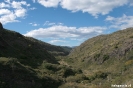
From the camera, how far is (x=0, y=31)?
120ft

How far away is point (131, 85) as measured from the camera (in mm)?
13531

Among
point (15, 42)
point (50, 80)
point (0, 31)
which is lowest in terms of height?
point (50, 80)

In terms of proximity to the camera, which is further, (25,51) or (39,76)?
(25,51)

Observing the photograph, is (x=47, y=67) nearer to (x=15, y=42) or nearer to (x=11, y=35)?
(x=15, y=42)

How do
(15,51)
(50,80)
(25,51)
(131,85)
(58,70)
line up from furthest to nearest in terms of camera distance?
(25,51)
(15,51)
(58,70)
(50,80)
(131,85)

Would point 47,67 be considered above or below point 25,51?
below

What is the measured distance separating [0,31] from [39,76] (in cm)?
1928

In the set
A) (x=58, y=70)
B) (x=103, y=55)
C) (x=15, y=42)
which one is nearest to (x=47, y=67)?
(x=58, y=70)

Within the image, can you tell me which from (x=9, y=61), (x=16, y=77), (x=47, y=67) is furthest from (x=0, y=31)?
(x=16, y=77)

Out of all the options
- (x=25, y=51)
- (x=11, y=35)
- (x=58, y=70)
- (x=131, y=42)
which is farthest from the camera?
(x=131, y=42)

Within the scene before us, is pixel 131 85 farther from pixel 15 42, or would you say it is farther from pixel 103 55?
pixel 103 55

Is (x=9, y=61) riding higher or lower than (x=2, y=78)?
higher

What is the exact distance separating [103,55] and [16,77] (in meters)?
32.5

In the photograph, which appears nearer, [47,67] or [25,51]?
[47,67]
